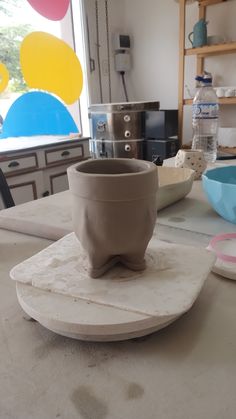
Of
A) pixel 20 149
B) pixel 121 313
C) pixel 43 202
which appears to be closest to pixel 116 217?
pixel 121 313

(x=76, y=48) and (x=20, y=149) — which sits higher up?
(x=76, y=48)

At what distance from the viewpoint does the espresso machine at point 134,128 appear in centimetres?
235

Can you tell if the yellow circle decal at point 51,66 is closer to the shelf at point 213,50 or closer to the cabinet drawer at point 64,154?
the cabinet drawer at point 64,154

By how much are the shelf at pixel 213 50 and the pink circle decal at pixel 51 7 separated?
0.97 m

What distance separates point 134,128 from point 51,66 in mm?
764

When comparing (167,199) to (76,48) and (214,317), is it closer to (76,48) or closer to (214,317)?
(214,317)

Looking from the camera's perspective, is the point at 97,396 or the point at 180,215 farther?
the point at 180,215

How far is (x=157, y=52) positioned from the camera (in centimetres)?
285

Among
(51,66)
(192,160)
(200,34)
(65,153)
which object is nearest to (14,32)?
(51,66)

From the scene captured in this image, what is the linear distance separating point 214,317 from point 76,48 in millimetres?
2833

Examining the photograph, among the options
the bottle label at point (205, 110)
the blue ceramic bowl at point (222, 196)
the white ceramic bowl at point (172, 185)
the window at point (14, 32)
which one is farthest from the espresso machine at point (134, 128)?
the blue ceramic bowl at point (222, 196)

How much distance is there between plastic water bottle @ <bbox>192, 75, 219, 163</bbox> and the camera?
1.31 metres

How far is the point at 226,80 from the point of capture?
99.3 inches

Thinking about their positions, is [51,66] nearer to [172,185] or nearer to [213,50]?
[213,50]
